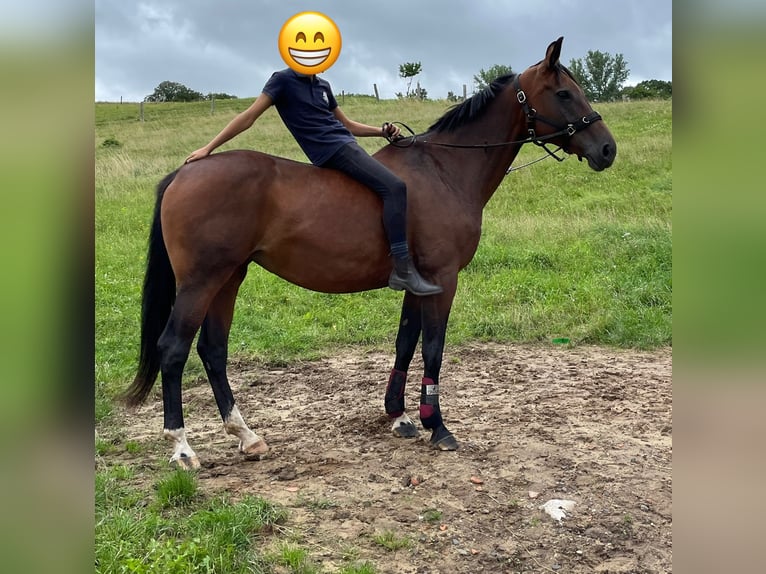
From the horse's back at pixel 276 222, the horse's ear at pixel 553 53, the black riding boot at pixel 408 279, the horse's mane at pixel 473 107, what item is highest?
the horse's ear at pixel 553 53

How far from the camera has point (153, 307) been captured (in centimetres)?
447

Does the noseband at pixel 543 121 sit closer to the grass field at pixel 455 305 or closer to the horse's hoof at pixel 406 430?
the horse's hoof at pixel 406 430

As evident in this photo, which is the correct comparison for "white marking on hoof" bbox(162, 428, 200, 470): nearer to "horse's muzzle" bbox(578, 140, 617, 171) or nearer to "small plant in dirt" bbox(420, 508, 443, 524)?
"small plant in dirt" bbox(420, 508, 443, 524)

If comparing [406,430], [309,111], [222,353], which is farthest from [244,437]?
[309,111]

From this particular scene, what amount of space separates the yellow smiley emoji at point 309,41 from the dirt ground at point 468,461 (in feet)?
8.61

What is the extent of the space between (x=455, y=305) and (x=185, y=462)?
16.4 feet

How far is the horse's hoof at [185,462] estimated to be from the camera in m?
4.18

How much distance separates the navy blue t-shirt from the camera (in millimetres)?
4184

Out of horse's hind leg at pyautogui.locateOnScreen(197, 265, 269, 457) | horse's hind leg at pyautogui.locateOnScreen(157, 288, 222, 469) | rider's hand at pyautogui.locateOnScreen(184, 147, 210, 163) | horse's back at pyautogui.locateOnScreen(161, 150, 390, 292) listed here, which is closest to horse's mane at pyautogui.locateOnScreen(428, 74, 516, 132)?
horse's back at pyautogui.locateOnScreen(161, 150, 390, 292)

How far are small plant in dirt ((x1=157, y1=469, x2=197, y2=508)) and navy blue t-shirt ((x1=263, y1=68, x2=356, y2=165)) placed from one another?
2282 mm

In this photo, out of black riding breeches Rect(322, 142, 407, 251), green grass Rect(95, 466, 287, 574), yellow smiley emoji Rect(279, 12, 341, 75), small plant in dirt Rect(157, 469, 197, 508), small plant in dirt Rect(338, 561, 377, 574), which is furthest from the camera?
black riding breeches Rect(322, 142, 407, 251)

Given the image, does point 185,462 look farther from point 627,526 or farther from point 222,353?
point 627,526

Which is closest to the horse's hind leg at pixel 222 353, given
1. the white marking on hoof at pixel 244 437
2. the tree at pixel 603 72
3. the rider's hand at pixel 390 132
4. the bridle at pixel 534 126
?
the white marking on hoof at pixel 244 437
